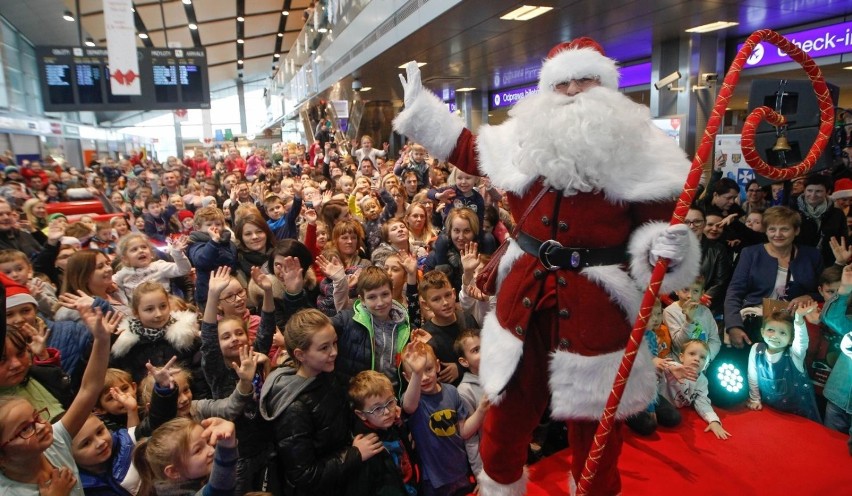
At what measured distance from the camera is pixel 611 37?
22.6 ft

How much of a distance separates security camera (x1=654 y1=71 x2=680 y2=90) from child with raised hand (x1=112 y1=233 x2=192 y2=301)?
6012mm

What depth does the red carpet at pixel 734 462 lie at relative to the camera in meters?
2.57

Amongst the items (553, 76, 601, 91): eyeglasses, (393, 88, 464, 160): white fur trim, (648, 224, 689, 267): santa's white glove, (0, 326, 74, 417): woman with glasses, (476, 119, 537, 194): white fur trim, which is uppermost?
(553, 76, 601, 91): eyeglasses

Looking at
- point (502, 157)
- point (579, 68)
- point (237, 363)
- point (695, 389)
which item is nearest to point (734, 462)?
point (695, 389)

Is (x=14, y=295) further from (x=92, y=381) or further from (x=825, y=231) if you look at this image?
(x=825, y=231)

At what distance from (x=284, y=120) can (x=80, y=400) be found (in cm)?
2573

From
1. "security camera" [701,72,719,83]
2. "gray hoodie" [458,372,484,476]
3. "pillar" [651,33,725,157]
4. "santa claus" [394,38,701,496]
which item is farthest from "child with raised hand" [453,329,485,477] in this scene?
"security camera" [701,72,719,83]

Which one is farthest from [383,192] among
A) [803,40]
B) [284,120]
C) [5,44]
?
[284,120]

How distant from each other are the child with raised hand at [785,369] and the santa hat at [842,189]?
2413mm

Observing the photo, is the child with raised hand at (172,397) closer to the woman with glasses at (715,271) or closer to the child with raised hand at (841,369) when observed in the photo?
the child with raised hand at (841,369)

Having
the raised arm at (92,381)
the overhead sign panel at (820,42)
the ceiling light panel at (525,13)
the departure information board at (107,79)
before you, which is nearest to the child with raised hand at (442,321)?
the raised arm at (92,381)

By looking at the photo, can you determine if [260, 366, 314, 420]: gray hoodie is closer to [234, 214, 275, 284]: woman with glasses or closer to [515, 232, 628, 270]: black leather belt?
[515, 232, 628, 270]: black leather belt

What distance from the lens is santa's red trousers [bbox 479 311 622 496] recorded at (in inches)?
75.4

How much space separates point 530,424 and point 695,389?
6.15ft
